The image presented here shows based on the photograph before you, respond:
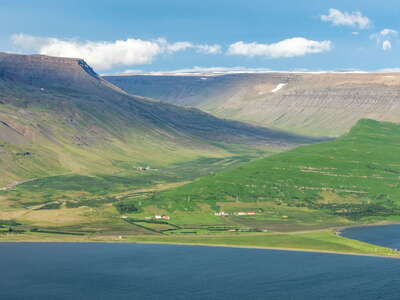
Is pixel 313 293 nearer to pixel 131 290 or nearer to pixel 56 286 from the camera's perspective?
pixel 131 290

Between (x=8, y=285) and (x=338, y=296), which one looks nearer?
(x=338, y=296)

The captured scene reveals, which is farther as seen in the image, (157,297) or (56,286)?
(56,286)

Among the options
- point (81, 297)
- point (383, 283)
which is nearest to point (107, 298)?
point (81, 297)

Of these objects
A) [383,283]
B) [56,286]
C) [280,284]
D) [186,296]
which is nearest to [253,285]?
[280,284]

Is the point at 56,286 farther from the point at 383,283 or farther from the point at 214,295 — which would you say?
the point at 383,283

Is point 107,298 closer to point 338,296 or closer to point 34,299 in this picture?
point 34,299

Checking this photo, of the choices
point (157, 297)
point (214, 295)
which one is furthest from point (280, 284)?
point (157, 297)

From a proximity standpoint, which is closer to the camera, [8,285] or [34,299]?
[34,299]
